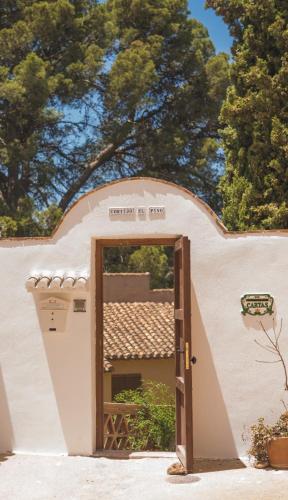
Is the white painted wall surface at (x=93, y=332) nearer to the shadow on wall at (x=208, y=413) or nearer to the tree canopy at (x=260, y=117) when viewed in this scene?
the shadow on wall at (x=208, y=413)

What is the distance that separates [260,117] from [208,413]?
8.58 metres

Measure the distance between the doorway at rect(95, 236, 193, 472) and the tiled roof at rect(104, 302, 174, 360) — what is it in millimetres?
9309

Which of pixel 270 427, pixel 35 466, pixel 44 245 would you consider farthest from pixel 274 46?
pixel 35 466

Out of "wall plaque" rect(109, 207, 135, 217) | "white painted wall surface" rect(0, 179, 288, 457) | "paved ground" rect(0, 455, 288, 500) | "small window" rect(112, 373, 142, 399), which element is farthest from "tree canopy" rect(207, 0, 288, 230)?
"paved ground" rect(0, 455, 288, 500)

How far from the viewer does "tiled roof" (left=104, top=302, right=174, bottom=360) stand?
17.2 meters

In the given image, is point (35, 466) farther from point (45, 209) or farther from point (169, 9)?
point (169, 9)

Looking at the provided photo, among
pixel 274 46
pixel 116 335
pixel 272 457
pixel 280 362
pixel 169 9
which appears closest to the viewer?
pixel 272 457

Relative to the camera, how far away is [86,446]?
7668 mm

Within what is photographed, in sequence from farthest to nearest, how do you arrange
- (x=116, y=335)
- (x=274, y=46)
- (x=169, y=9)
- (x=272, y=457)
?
(x=169, y=9)
(x=116, y=335)
(x=274, y=46)
(x=272, y=457)

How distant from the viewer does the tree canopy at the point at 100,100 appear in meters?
20.6

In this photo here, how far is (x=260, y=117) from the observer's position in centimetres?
1446

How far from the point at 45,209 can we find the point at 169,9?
8344mm

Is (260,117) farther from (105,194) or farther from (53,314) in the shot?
(53,314)

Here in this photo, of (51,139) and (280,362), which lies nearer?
(280,362)
